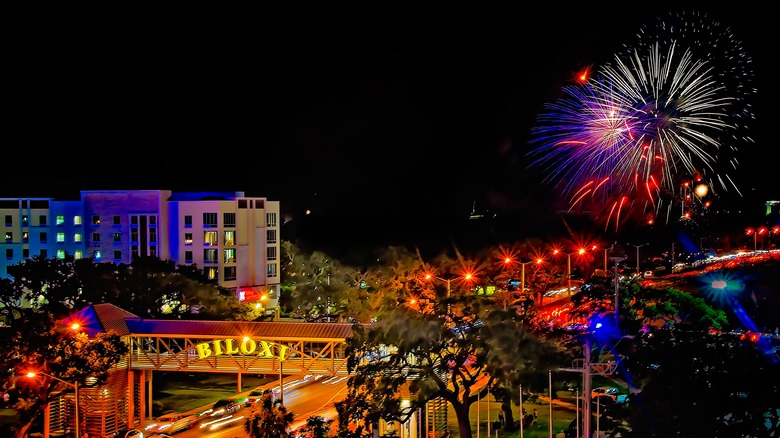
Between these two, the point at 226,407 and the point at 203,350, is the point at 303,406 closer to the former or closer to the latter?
the point at 226,407

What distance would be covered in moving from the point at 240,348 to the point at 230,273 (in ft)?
120

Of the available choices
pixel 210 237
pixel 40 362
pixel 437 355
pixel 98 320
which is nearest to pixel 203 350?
pixel 98 320

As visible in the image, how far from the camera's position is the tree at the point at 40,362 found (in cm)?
2450

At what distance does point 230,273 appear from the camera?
211 feet

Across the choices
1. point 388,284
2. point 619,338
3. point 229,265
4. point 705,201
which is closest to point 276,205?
point 229,265

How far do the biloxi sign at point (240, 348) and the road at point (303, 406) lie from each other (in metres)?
2.06

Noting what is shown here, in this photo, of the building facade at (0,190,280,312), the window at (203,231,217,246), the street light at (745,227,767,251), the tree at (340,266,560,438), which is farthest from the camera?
the street light at (745,227,767,251)

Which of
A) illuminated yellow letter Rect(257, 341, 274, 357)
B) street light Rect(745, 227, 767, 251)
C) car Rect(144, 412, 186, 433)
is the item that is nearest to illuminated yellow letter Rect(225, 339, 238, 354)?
illuminated yellow letter Rect(257, 341, 274, 357)

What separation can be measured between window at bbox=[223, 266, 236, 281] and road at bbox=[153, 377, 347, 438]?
27.5 metres

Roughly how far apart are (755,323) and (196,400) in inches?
1455

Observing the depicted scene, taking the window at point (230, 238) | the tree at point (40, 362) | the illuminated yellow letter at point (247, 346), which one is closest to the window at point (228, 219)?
the window at point (230, 238)

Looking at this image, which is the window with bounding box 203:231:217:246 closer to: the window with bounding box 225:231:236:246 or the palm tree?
the window with bounding box 225:231:236:246

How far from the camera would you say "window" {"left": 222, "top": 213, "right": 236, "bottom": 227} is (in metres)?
63.9

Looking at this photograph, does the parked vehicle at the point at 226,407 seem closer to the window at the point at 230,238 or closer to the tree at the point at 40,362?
the tree at the point at 40,362
